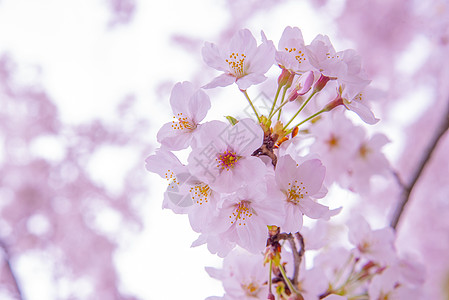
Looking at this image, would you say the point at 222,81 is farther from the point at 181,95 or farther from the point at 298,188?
the point at 298,188

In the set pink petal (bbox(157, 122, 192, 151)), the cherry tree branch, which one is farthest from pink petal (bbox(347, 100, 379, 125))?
the cherry tree branch

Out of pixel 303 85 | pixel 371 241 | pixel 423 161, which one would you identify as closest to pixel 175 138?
pixel 303 85

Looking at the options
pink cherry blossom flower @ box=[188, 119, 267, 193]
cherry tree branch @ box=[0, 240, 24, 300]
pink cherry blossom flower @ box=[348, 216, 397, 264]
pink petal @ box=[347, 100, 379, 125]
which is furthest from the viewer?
cherry tree branch @ box=[0, 240, 24, 300]

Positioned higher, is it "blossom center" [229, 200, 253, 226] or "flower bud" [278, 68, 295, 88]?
"flower bud" [278, 68, 295, 88]

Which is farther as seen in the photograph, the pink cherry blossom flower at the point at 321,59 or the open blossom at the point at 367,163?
the open blossom at the point at 367,163

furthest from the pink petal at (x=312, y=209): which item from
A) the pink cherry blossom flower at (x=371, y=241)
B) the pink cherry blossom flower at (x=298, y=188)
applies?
the pink cherry blossom flower at (x=371, y=241)

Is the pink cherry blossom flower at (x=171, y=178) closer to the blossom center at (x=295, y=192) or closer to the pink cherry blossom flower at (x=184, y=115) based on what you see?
the pink cherry blossom flower at (x=184, y=115)

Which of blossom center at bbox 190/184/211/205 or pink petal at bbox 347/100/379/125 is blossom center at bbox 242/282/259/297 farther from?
pink petal at bbox 347/100/379/125
